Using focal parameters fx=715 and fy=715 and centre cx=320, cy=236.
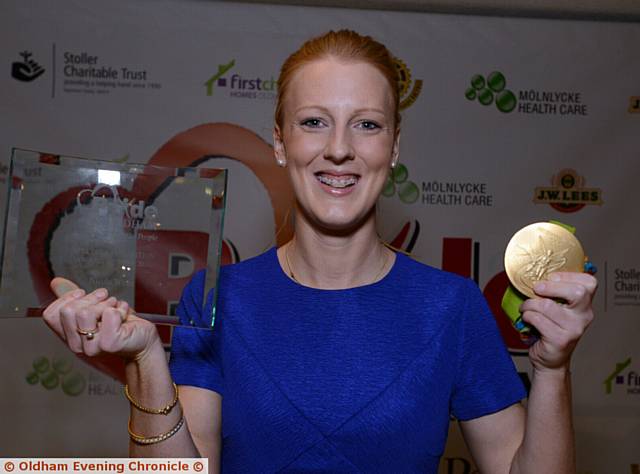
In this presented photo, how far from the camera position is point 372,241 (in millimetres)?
1450

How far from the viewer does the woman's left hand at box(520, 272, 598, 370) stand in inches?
43.5

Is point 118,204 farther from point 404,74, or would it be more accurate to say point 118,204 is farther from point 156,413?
point 404,74

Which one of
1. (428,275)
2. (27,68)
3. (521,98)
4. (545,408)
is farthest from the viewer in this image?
(521,98)

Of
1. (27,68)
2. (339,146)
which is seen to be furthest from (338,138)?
(27,68)

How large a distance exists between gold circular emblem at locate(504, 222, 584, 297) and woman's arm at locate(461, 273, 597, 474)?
0.10m

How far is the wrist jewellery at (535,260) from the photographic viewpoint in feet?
4.05

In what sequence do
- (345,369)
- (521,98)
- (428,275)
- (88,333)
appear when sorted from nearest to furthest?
1. (88,333)
2. (345,369)
3. (428,275)
4. (521,98)

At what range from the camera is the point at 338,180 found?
1346 millimetres

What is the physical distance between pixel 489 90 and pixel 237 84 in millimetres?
1041

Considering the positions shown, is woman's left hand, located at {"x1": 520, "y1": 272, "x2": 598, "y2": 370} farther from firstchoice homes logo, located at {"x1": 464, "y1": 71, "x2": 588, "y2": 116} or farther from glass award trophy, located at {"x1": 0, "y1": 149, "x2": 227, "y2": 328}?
firstchoice homes logo, located at {"x1": 464, "y1": 71, "x2": 588, "y2": 116}

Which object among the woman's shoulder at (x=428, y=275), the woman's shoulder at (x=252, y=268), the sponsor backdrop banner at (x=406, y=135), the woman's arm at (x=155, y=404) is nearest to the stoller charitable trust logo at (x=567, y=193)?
the sponsor backdrop banner at (x=406, y=135)

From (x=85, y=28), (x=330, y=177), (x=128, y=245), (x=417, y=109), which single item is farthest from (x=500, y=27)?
(x=128, y=245)

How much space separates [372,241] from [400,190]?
59.7 inches

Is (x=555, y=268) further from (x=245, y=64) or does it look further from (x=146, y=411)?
(x=245, y=64)
